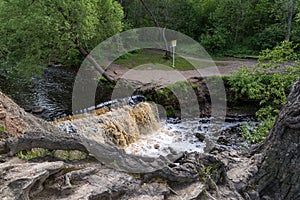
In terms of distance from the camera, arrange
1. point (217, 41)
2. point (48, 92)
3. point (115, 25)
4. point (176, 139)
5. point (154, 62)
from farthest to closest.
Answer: point (217, 41)
point (154, 62)
point (115, 25)
point (48, 92)
point (176, 139)

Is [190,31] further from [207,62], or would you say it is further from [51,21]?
[51,21]

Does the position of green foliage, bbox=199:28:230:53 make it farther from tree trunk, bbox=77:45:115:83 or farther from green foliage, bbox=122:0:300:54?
tree trunk, bbox=77:45:115:83

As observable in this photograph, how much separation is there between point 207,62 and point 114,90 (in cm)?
621

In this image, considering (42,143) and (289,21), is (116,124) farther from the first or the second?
(289,21)

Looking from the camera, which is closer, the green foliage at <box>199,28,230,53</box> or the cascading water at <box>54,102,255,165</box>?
the cascading water at <box>54,102,255,165</box>

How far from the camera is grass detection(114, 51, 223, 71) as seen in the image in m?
14.4

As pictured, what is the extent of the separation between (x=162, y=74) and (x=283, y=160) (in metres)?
10.1

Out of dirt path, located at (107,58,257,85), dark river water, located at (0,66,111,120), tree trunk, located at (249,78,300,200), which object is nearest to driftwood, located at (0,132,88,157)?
tree trunk, located at (249,78,300,200)

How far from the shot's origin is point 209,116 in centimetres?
1075

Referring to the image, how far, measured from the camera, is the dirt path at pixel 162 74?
11.9 m

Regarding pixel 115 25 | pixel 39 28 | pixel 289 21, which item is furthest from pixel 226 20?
pixel 39 28

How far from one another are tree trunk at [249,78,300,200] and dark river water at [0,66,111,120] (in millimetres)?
7415

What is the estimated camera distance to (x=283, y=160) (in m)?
3.14

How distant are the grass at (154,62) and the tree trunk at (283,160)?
1072cm
